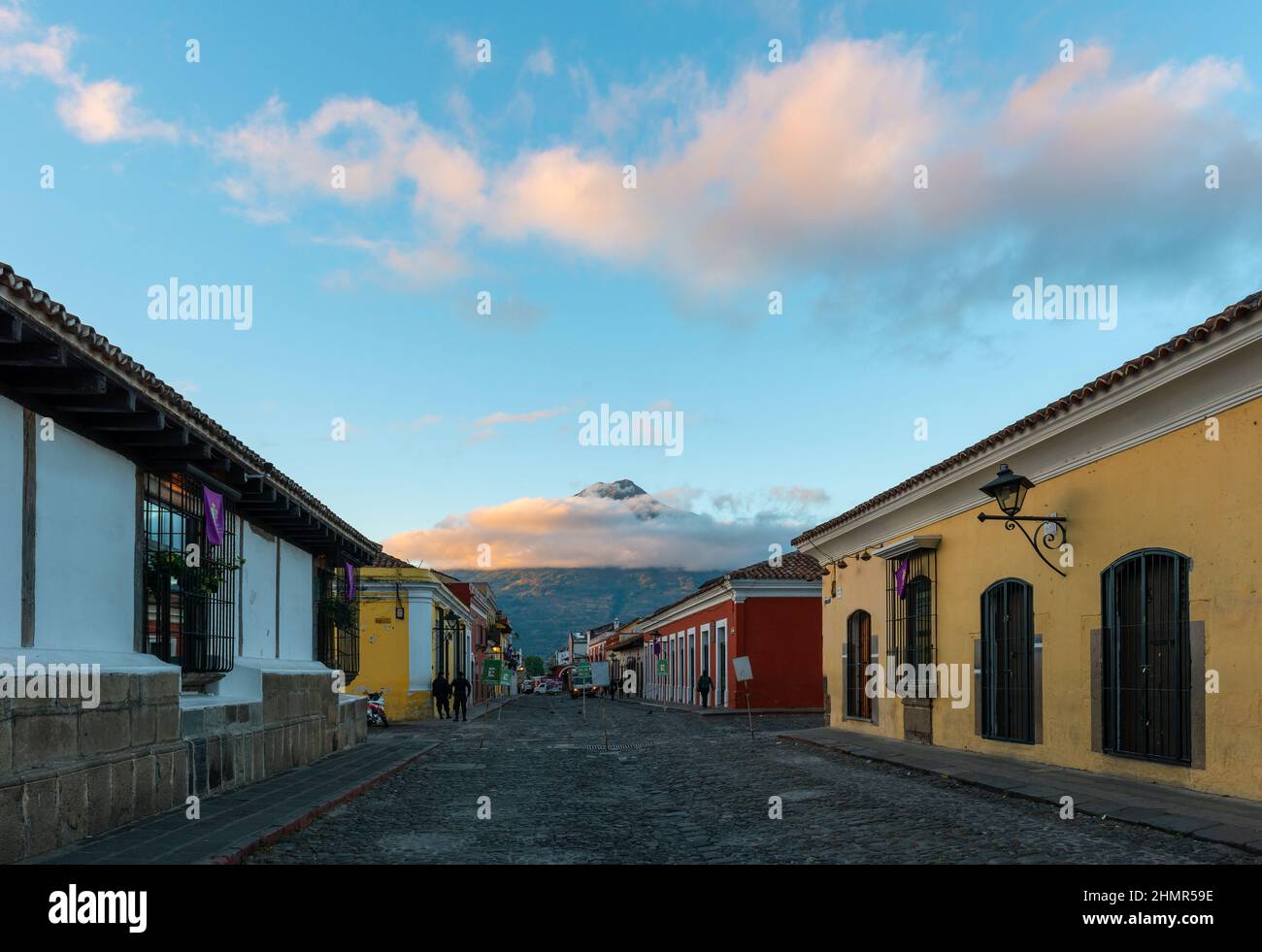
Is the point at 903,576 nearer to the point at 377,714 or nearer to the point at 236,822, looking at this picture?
the point at 236,822

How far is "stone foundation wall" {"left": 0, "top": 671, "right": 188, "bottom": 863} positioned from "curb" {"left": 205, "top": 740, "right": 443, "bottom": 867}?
3.92 ft

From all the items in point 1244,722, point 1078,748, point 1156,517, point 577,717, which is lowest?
point 577,717

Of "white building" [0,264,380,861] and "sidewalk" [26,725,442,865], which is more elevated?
"white building" [0,264,380,861]

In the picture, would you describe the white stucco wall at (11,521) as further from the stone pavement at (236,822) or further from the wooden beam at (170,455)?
the wooden beam at (170,455)

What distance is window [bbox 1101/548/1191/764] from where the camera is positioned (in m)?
10.7

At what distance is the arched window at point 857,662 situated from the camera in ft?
71.2

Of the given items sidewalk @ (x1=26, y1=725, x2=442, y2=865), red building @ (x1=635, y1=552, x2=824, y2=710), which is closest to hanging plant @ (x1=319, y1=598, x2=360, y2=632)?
sidewalk @ (x1=26, y1=725, x2=442, y2=865)

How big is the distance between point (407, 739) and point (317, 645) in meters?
3.90

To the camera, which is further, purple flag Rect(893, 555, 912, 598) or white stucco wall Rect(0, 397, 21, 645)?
purple flag Rect(893, 555, 912, 598)

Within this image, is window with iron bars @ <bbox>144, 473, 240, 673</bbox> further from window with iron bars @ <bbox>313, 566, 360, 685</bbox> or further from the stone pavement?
window with iron bars @ <bbox>313, 566, 360, 685</bbox>

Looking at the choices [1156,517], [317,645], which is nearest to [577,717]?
[317,645]

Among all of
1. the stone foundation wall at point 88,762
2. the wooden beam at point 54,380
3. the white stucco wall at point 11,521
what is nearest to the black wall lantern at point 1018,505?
the stone foundation wall at point 88,762
